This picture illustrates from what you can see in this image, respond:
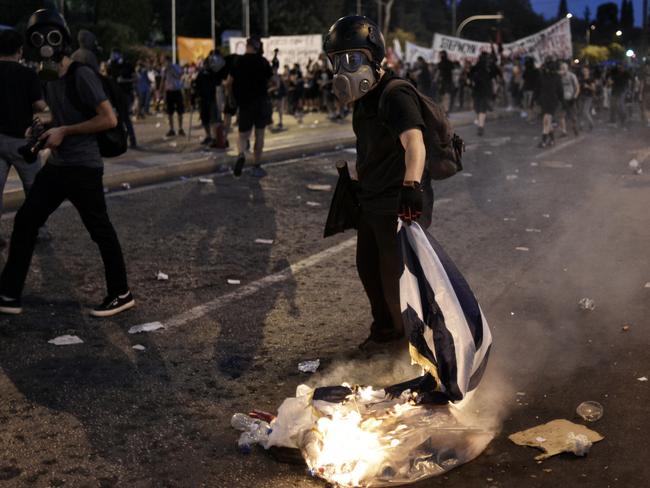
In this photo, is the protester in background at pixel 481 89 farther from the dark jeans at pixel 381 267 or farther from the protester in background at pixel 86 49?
the dark jeans at pixel 381 267

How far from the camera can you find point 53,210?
5766mm

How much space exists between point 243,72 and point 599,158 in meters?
6.95

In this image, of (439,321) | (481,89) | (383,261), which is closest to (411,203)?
(439,321)

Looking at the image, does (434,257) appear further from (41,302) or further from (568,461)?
(41,302)

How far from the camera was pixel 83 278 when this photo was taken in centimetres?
679

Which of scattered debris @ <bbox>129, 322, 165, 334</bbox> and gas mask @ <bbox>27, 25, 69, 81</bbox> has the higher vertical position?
gas mask @ <bbox>27, 25, 69, 81</bbox>

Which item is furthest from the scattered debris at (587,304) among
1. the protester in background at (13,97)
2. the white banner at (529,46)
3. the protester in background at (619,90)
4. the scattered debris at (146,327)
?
the white banner at (529,46)

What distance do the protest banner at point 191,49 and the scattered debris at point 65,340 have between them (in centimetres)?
2834

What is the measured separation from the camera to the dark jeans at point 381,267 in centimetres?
469

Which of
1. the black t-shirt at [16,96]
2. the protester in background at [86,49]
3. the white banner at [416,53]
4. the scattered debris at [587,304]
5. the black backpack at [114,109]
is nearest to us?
the black backpack at [114,109]

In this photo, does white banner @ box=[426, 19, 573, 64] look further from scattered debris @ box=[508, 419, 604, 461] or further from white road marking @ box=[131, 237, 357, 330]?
scattered debris @ box=[508, 419, 604, 461]

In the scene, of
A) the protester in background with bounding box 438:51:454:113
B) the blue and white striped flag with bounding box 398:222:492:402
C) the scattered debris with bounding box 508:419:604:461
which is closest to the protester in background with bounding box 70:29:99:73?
the blue and white striped flag with bounding box 398:222:492:402

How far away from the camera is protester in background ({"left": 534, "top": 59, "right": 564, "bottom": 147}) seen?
59.9 ft

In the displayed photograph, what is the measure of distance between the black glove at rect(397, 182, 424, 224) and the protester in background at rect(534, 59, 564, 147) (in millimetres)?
14798
